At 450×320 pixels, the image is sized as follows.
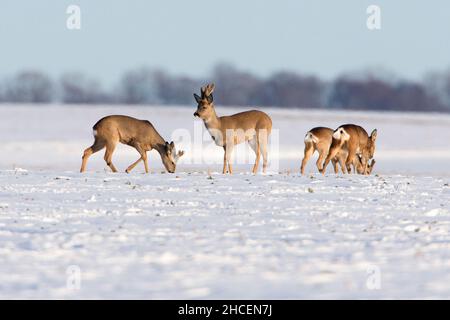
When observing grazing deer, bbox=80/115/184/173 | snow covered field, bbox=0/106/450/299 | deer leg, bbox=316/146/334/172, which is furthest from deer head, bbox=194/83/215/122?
snow covered field, bbox=0/106/450/299

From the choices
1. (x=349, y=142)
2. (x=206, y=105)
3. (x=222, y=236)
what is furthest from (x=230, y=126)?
(x=222, y=236)

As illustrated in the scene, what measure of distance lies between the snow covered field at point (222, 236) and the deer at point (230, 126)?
9.29 ft

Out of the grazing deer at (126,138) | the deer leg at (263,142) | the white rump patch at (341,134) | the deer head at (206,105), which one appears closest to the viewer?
the white rump patch at (341,134)

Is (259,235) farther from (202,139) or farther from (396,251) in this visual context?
(202,139)

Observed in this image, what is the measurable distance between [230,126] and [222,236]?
10922mm

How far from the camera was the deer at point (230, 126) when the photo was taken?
22.8m

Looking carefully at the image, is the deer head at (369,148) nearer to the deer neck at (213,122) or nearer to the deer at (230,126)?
the deer at (230,126)

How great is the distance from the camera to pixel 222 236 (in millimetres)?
12195

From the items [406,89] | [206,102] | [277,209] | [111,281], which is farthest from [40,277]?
[406,89]

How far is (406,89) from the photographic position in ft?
305

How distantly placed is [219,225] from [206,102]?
386 inches

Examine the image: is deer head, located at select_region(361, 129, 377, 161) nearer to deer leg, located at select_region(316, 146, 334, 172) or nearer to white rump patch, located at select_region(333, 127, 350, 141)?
deer leg, located at select_region(316, 146, 334, 172)

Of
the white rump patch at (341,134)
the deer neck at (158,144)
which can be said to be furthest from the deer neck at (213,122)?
the white rump patch at (341,134)

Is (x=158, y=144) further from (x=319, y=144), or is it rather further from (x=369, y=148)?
(x=369, y=148)
